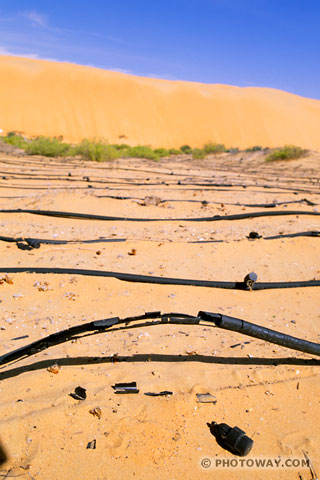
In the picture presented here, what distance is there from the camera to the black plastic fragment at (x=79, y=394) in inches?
83.7

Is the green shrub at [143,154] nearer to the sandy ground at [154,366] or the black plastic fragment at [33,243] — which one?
the sandy ground at [154,366]

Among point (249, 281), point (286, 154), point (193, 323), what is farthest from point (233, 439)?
point (286, 154)

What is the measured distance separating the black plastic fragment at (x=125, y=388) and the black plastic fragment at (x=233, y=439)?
520 mm

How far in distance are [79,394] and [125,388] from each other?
0.90ft

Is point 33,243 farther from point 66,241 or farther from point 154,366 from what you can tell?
point 154,366

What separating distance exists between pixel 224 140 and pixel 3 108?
976 inches

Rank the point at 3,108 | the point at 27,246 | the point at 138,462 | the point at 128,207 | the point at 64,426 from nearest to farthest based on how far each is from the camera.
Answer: the point at 138,462
the point at 64,426
the point at 27,246
the point at 128,207
the point at 3,108

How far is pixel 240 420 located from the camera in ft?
6.72

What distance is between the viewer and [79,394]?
214 centimetres

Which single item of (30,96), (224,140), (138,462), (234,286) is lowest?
(138,462)

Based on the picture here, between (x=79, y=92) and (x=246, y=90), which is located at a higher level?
(x=246, y=90)

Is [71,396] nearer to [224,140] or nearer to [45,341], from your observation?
[45,341]

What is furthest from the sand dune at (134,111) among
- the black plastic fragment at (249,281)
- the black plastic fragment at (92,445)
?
the black plastic fragment at (92,445)

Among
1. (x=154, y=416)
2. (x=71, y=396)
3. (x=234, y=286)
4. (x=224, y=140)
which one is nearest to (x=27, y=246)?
(x=234, y=286)
